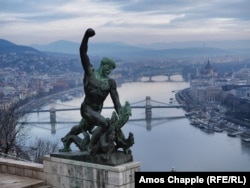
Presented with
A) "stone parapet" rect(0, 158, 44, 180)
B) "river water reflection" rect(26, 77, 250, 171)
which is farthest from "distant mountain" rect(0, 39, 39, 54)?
"stone parapet" rect(0, 158, 44, 180)

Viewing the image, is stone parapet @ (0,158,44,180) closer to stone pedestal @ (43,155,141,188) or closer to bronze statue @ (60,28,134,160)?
stone pedestal @ (43,155,141,188)

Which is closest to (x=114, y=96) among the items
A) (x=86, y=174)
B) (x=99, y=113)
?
(x=99, y=113)

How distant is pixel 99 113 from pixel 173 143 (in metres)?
30.2

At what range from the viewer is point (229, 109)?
5350cm

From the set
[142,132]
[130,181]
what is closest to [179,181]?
[130,181]

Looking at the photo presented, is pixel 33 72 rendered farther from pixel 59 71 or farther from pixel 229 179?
pixel 229 179

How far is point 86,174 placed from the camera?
5.50 metres

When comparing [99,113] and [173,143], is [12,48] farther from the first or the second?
[99,113]

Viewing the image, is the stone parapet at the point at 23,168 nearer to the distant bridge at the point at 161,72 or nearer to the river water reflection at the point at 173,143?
the river water reflection at the point at 173,143

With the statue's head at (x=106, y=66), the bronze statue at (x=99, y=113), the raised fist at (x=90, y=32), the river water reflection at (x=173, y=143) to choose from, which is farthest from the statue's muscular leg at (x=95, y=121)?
the river water reflection at (x=173, y=143)

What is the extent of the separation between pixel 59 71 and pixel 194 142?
113 ft

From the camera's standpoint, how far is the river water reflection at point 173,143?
28.2m

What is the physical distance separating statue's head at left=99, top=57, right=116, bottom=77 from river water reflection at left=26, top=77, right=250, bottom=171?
15.1m

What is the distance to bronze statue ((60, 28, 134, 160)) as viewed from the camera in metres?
5.39
